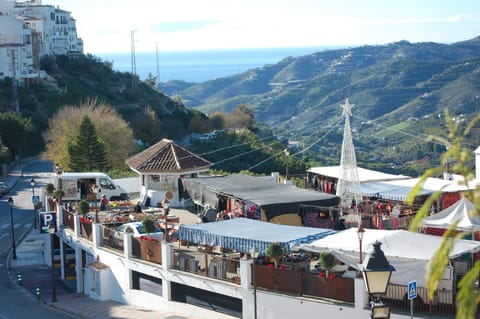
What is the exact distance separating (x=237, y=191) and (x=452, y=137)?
2230 cm

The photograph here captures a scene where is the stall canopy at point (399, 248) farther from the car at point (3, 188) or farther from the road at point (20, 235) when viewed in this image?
the car at point (3, 188)

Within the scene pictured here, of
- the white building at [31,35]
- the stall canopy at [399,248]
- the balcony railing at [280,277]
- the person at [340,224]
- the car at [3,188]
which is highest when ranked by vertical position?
the white building at [31,35]

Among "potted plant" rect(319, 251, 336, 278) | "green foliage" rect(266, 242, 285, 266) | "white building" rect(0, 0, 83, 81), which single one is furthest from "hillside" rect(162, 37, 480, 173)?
"potted plant" rect(319, 251, 336, 278)

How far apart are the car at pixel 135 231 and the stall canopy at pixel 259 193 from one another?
2846mm

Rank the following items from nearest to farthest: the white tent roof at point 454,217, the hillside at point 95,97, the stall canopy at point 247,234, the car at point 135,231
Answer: the stall canopy at point 247,234
the white tent roof at point 454,217
the car at point 135,231
the hillside at point 95,97

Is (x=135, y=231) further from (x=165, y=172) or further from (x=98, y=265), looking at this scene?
(x=165, y=172)

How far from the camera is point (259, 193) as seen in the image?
27.9 meters

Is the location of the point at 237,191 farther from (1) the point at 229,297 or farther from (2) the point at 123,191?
(2) the point at 123,191

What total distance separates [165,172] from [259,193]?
690 centimetres

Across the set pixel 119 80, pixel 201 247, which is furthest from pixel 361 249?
pixel 119 80

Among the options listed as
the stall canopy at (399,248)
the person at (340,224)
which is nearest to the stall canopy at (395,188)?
the person at (340,224)

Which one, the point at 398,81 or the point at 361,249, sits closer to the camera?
the point at 361,249

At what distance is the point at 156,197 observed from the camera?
33906 millimetres

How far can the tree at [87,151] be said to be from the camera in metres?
51.2
